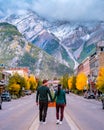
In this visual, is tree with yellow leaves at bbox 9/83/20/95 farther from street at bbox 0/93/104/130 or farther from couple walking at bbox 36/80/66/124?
couple walking at bbox 36/80/66/124

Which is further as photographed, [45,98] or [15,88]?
[15,88]

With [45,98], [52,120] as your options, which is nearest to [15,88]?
[52,120]

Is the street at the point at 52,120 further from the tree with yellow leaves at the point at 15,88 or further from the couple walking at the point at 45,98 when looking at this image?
the tree with yellow leaves at the point at 15,88

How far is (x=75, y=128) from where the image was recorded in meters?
24.1

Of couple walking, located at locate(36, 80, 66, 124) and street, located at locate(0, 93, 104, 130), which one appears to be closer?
street, located at locate(0, 93, 104, 130)

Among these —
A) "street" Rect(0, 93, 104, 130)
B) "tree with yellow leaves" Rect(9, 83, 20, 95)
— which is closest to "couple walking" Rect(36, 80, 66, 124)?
"street" Rect(0, 93, 104, 130)

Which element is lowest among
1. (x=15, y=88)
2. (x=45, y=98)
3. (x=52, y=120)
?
(x=52, y=120)

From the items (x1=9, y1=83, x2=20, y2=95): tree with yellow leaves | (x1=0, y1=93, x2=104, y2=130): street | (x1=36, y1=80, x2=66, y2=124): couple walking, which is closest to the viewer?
(x1=0, y1=93, x2=104, y2=130): street

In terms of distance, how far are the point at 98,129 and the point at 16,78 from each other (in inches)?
4714

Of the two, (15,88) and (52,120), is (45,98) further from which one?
(15,88)

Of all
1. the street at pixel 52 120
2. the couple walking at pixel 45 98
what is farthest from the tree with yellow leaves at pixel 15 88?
the couple walking at pixel 45 98

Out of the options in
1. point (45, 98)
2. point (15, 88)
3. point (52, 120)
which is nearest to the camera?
point (45, 98)

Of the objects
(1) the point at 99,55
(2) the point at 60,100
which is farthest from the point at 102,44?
(2) the point at 60,100

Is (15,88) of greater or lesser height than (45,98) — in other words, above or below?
above
